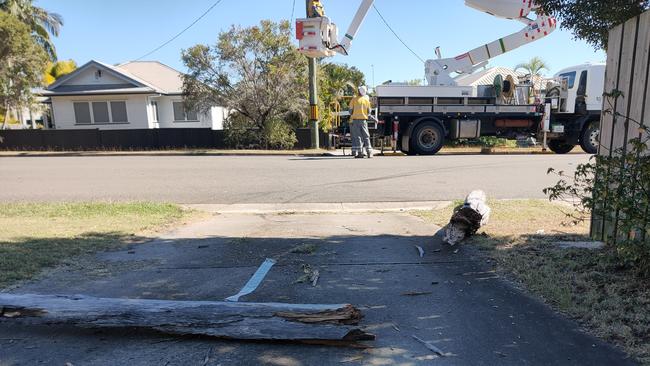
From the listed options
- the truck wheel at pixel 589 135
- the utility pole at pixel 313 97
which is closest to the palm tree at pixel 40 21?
the utility pole at pixel 313 97

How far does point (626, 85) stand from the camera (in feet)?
14.7

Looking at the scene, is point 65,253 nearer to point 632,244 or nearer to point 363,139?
point 632,244

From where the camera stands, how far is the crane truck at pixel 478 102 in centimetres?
1645

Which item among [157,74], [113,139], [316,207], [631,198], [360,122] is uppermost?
[157,74]

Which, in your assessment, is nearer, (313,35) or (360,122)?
(360,122)

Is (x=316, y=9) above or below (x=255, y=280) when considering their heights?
above

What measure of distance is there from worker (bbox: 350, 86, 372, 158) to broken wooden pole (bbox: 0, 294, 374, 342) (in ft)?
40.8

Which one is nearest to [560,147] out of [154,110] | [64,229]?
[64,229]

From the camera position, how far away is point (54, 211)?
293 inches

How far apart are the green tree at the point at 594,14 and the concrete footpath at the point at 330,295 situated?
2.66m

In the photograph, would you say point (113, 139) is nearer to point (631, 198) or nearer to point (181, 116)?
point (181, 116)

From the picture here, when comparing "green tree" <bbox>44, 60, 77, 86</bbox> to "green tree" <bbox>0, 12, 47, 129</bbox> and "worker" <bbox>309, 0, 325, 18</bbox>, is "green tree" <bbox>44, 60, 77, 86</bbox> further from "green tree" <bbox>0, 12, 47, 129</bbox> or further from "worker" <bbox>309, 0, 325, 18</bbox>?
"worker" <bbox>309, 0, 325, 18</bbox>

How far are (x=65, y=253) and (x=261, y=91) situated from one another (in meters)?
16.2

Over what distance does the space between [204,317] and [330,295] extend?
3.73 ft
